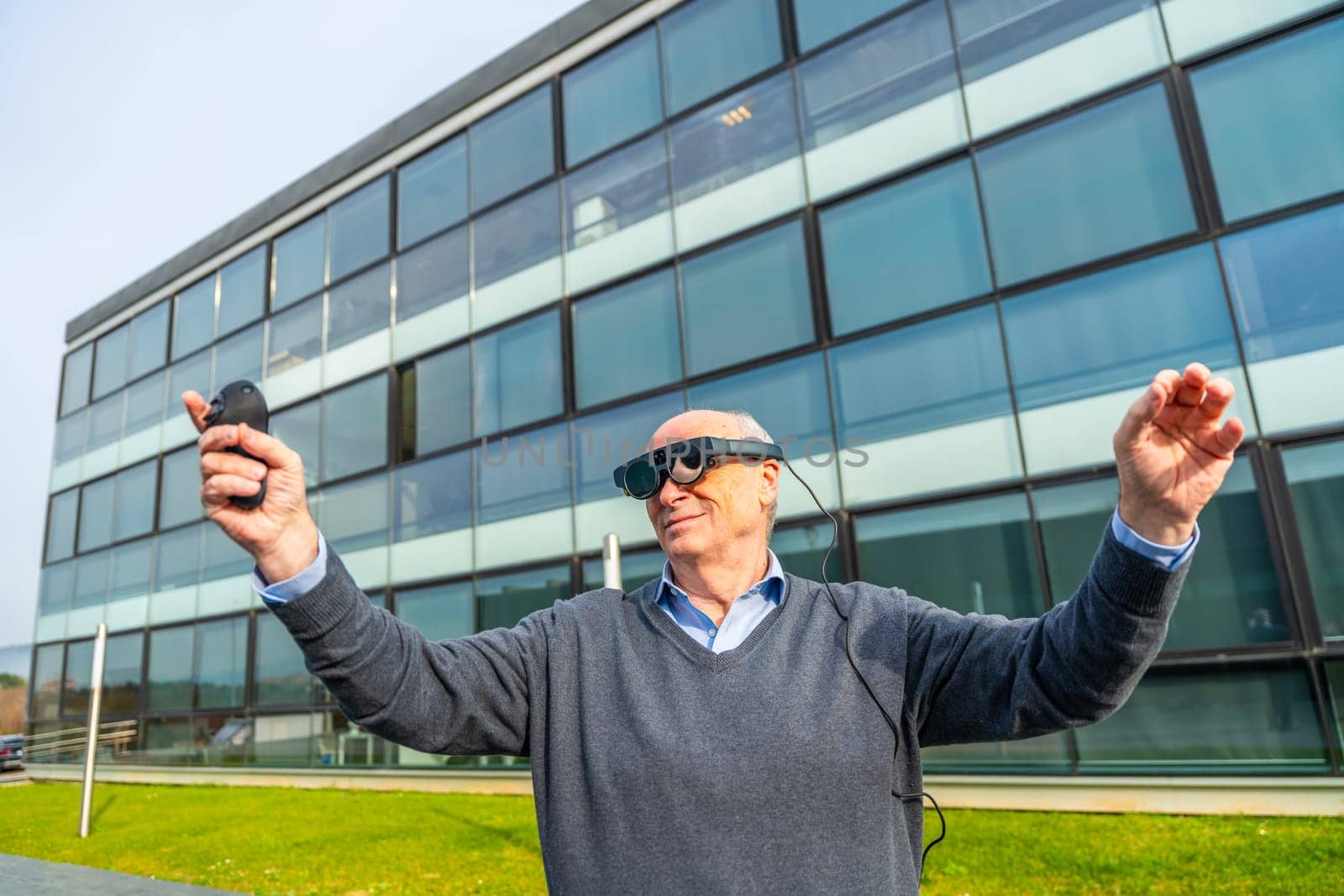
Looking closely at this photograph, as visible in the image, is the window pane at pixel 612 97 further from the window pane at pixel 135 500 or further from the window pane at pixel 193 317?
the window pane at pixel 135 500

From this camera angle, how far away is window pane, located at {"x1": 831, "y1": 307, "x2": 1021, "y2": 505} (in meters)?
9.53

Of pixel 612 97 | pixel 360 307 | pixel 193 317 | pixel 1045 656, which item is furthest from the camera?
pixel 193 317

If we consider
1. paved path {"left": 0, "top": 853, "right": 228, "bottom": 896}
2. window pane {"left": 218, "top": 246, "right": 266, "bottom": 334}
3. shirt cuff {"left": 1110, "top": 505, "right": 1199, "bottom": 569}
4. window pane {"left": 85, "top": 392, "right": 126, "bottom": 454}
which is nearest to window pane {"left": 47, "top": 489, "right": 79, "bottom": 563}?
window pane {"left": 85, "top": 392, "right": 126, "bottom": 454}

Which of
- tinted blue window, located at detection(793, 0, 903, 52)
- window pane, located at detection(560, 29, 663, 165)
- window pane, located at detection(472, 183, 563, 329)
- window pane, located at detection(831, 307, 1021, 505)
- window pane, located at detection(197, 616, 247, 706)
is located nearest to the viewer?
window pane, located at detection(831, 307, 1021, 505)

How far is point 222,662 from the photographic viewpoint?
56.8 ft

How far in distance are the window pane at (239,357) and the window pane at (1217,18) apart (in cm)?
1647

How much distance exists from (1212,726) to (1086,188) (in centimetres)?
540

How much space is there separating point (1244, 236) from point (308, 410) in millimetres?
14992

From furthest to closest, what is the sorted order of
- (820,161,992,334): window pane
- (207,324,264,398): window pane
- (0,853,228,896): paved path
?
1. (207,324,264,398): window pane
2. (820,161,992,334): window pane
3. (0,853,228,896): paved path

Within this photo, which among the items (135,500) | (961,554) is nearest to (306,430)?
(135,500)

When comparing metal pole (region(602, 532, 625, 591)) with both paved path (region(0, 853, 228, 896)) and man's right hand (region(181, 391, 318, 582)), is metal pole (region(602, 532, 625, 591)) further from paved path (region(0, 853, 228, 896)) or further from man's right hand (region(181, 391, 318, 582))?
man's right hand (region(181, 391, 318, 582))

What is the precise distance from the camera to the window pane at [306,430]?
54.5ft

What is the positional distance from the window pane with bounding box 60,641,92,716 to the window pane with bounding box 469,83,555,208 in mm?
14343

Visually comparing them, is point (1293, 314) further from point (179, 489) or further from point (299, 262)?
point (179, 489)
